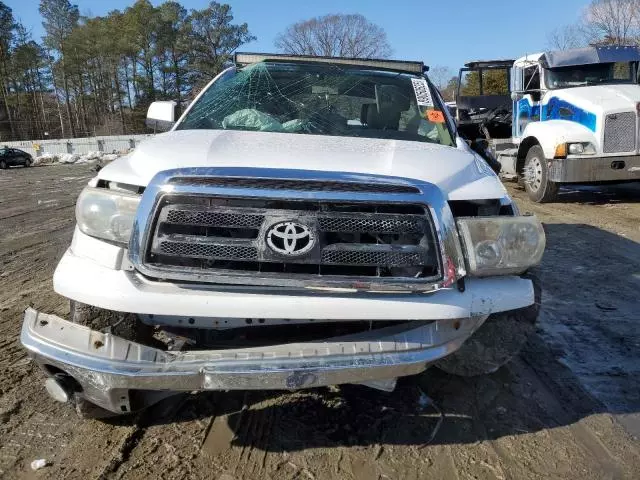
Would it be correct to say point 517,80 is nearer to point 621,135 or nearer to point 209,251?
point 621,135

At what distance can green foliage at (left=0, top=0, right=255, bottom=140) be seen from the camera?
184 ft

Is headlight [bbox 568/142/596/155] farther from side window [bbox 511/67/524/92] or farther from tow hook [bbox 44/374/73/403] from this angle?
tow hook [bbox 44/374/73/403]

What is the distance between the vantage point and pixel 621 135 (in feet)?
28.8

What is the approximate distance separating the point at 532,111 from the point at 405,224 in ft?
32.4

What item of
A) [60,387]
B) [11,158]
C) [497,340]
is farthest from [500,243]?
[11,158]

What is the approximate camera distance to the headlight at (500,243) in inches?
93.7

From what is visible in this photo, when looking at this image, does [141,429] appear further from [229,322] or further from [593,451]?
[593,451]

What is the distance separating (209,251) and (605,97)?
29.7 feet

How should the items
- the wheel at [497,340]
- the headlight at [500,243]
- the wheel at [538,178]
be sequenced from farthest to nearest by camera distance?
the wheel at [538,178]
the wheel at [497,340]
the headlight at [500,243]

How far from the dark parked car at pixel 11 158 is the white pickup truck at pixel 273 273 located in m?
36.6

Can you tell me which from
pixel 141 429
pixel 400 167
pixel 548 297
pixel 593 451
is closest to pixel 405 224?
pixel 400 167

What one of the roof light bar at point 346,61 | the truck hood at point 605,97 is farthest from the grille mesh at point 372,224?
the truck hood at point 605,97

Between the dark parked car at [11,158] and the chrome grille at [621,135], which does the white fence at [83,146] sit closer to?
the dark parked car at [11,158]

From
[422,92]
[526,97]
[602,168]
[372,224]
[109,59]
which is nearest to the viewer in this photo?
[372,224]
